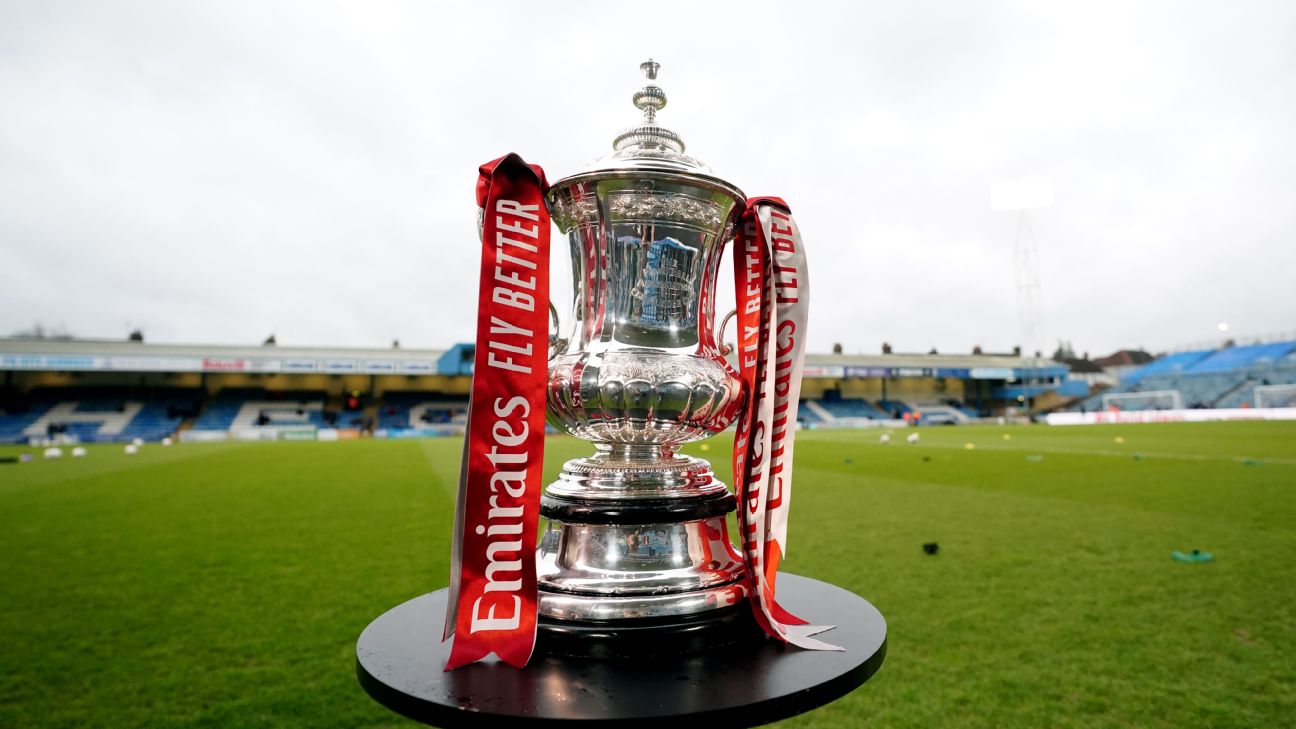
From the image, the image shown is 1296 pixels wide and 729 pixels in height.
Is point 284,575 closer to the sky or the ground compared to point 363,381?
closer to the ground

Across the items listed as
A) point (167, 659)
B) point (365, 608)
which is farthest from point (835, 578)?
point (167, 659)

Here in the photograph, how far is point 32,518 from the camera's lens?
6.94 meters

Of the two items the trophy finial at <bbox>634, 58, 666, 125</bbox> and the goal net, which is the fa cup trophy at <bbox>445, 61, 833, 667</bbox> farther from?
the goal net

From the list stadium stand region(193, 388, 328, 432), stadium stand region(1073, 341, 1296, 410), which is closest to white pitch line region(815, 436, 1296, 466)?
stadium stand region(193, 388, 328, 432)

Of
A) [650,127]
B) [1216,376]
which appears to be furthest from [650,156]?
[1216,376]

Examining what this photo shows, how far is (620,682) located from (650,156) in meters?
0.71

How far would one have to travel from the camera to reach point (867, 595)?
12.8 ft

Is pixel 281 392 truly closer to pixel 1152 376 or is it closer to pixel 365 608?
pixel 365 608

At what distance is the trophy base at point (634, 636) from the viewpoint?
33.4 inches

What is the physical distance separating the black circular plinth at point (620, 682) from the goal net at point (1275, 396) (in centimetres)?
4028

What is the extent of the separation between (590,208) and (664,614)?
23.4 inches

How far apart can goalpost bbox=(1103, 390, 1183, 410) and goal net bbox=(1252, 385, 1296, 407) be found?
3.29 meters

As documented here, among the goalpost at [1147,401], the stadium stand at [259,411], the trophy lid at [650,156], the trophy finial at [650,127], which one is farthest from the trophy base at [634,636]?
the goalpost at [1147,401]

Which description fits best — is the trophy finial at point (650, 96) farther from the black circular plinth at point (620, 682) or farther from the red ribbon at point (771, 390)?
the black circular plinth at point (620, 682)
